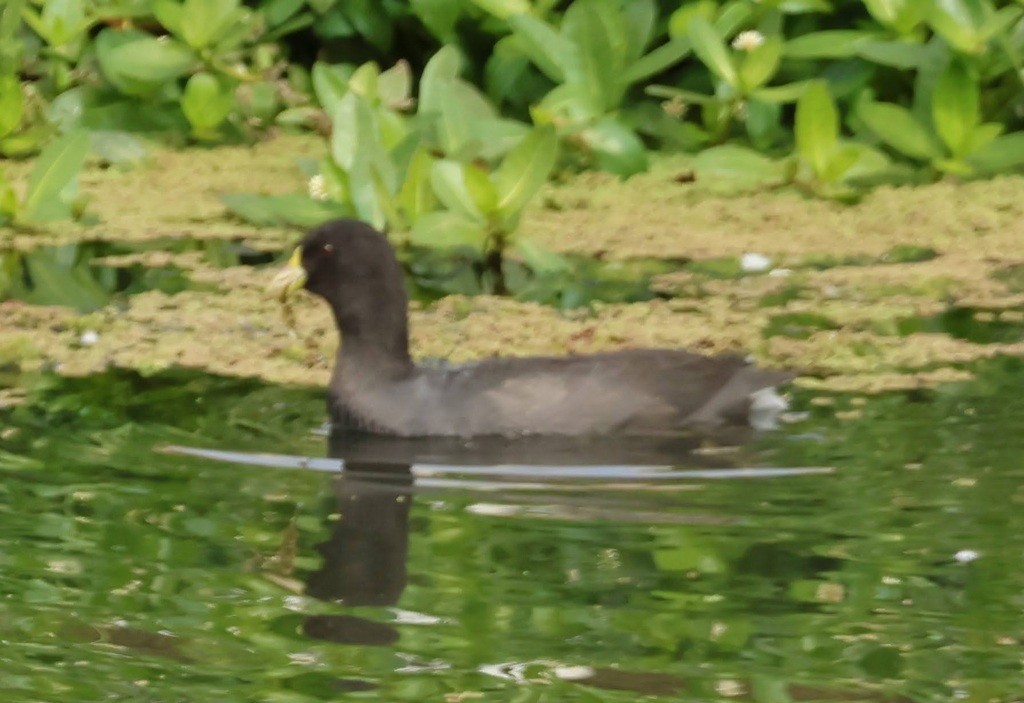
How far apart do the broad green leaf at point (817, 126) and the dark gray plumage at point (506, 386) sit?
2.32 meters

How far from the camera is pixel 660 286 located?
22.6ft

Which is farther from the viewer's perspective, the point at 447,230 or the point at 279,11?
the point at 279,11

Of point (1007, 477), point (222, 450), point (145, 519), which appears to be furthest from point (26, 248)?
point (1007, 477)

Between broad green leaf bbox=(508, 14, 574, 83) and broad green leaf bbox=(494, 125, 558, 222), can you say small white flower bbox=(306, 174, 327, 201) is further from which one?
broad green leaf bbox=(508, 14, 574, 83)

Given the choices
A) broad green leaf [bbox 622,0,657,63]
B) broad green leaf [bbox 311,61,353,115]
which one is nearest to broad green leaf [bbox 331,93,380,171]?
broad green leaf [bbox 311,61,353,115]

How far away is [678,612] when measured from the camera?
3.93 m

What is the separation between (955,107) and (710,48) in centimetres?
92

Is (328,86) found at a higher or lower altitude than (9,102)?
lower

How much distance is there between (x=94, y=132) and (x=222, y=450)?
388cm

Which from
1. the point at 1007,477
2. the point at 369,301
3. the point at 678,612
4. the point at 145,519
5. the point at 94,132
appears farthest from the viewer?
the point at 94,132

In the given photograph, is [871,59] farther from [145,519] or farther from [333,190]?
[145,519]

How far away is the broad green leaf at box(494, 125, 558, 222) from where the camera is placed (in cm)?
665

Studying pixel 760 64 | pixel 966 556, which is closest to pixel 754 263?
pixel 760 64

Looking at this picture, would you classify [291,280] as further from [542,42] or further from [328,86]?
[542,42]
